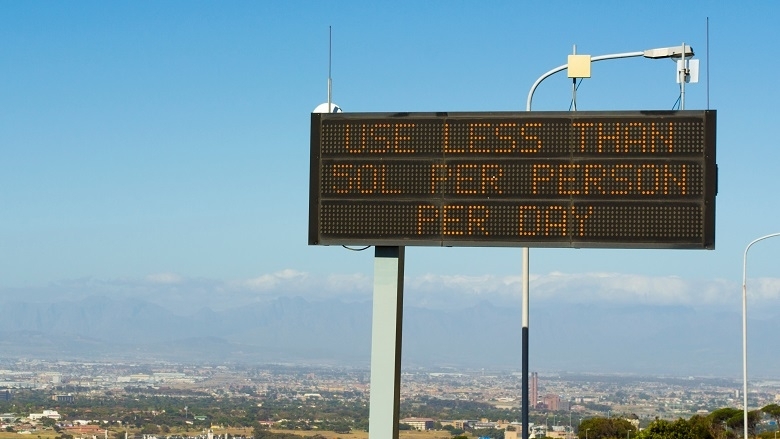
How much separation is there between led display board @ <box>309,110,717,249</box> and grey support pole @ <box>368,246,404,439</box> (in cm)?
98

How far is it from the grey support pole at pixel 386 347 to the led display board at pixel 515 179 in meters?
0.98

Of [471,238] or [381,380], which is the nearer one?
[471,238]

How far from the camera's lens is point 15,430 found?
125875mm

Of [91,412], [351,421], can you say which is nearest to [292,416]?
[351,421]

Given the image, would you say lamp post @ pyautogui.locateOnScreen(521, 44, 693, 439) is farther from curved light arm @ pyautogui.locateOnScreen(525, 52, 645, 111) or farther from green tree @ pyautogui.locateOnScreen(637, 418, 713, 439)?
green tree @ pyautogui.locateOnScreen(637, 418, 713, 439)

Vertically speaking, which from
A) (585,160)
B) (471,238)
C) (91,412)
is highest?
(585,160)

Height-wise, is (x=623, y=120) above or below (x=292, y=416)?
above

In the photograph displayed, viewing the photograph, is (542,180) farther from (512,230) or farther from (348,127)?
(348,127)

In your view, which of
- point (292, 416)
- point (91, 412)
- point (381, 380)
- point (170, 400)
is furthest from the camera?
point (170, 400)

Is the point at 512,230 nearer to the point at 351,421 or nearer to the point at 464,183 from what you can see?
the point at 464,183

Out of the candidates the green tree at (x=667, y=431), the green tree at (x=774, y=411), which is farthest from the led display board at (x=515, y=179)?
the green tree at (x=774, y=411)

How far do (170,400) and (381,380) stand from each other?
7029 inches

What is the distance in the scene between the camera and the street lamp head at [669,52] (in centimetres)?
2559

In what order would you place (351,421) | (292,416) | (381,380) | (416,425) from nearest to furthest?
(381,380)
(416,425)
(351,421)
(292,416)
